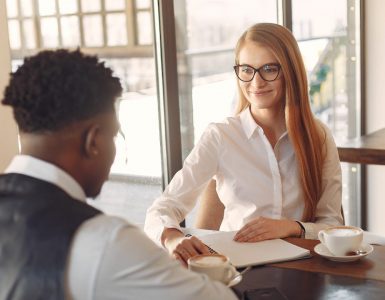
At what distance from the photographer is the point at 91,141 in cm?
95

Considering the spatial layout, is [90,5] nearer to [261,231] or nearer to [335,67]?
[261,231]

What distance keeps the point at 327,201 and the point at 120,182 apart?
923 millimetres

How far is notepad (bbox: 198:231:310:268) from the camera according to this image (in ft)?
4.89

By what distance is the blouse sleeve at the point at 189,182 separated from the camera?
1.93m

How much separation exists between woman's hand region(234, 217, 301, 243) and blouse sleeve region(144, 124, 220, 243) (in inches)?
10.8

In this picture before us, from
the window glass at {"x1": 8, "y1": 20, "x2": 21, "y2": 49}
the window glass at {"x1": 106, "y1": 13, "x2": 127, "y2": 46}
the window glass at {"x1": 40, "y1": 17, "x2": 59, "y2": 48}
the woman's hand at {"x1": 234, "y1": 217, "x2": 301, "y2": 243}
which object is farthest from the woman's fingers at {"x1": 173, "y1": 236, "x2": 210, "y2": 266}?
the window glass at {"x1": 106, "y1": 13, "x2": 127, "y2": 46}

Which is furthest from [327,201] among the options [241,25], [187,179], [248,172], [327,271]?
[241,25]

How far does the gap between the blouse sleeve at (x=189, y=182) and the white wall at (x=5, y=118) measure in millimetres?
461

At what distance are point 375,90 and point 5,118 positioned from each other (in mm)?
3092

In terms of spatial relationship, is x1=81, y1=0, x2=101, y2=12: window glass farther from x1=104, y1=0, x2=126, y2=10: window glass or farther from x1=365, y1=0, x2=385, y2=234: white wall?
x1=365, y1=0, x2=385, y2=234: white wall

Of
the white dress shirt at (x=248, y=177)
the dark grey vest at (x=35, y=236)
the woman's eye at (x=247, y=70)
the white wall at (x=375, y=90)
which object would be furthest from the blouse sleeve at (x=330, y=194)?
the white wall at (x=375, y=90)

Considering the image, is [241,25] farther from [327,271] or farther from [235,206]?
[327,271]

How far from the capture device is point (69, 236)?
86cm

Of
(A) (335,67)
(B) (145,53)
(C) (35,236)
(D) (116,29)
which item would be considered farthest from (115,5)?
(A) (335,67)
